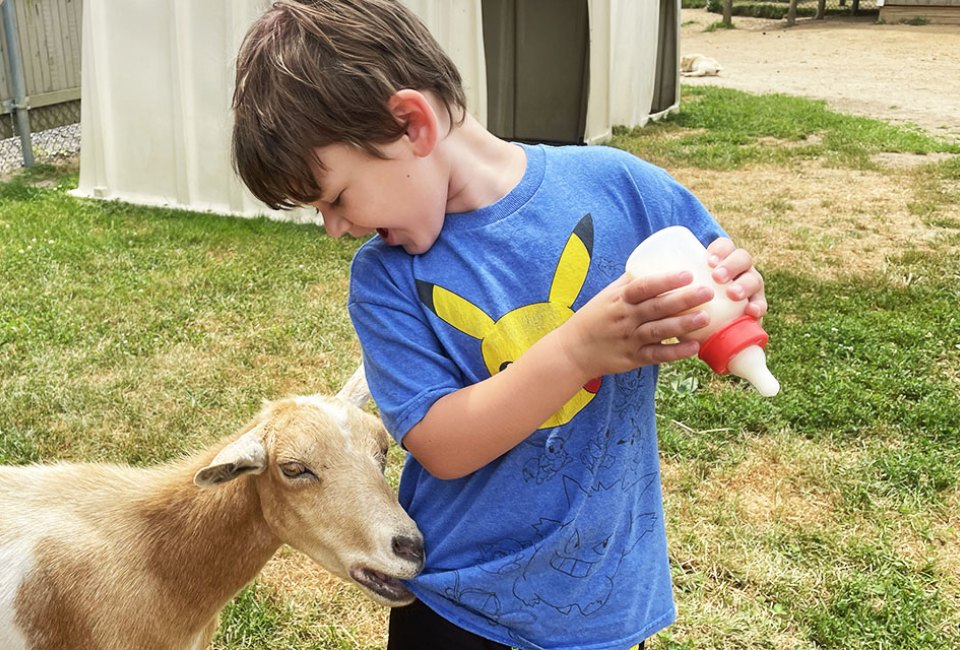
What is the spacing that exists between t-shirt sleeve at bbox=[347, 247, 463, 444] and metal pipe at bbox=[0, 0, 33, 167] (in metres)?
9.89

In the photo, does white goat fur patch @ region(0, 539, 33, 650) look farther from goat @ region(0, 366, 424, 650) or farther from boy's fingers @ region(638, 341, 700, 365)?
boy's fingers @ region(638, 341, 700, 365)

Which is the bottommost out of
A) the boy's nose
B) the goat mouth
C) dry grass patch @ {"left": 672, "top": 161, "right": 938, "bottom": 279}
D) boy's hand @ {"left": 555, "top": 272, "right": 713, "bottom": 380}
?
dry grass patch @ {"left": 672, "top": 161, "right": 938, "bottom": 279}

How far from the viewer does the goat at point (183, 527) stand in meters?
2.30

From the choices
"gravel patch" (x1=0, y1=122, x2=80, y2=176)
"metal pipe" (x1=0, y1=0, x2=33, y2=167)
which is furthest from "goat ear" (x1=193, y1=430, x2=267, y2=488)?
"metal pipe" (x1=0, y1=0, x2=33, y2=167)

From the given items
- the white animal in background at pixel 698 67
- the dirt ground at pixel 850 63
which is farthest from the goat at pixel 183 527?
the white animal in background at pixel 698 67

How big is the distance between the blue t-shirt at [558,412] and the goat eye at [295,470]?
44cm

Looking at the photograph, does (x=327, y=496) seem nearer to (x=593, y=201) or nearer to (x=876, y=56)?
(x=593, y=201)

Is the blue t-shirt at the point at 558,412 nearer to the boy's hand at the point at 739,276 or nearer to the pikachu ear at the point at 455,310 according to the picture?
the pikachu ear at the point at 455,310

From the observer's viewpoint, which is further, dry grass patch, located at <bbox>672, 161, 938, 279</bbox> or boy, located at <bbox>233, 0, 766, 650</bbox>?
dry grass patch, located at <bbox>672, 161, 938, 279</bbox>

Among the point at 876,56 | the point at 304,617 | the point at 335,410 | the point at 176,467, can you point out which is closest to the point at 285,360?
the point at 304,617

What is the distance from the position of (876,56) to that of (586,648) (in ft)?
77.4

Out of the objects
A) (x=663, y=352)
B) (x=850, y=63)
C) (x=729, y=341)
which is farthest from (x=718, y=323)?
(x=850, y=63)

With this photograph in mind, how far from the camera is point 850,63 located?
21578 mm

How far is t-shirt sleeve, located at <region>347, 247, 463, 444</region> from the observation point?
1.76m
